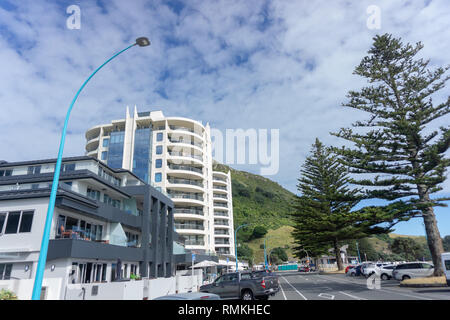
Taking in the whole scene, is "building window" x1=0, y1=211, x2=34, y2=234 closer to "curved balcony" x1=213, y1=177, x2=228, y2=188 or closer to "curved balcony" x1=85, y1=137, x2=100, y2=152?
"curved balcony" x1=85, y1=137, x2=100, y2=152

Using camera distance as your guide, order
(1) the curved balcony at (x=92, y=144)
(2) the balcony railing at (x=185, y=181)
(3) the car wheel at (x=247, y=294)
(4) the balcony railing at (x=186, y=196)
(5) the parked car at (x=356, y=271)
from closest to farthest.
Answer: (3) the car wheel at (x=247, y=294) → (5) the parked car at (x=356, y=271) → (4) the balcony railing at (x=186, y=196) → (2) the balcony railing at (x=185, y=181) → (1) the curved balcony at (x=92, y=144)

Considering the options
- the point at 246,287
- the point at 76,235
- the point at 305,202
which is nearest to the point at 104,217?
the point at 76,235

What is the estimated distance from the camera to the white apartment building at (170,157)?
171ft

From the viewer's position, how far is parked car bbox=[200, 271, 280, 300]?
1568cm

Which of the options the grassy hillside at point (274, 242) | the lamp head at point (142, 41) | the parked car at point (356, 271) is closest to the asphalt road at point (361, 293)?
the lamp head at point (142, 41)

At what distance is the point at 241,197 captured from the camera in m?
142

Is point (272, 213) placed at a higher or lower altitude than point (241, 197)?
lower

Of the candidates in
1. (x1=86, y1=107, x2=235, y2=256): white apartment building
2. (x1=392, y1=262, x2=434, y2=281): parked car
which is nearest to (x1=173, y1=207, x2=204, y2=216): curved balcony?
(x1=86, y1=107, x2=235, y2=256): white apartment building

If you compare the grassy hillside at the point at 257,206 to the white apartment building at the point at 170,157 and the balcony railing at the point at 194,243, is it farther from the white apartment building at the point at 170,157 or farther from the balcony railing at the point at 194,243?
the balcony railing at the point at 194,243

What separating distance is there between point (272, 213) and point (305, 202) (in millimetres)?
84227

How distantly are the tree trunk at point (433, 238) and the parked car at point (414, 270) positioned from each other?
7.71 ft

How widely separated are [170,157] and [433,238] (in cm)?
4114
